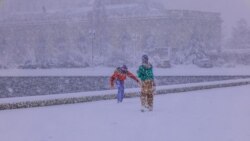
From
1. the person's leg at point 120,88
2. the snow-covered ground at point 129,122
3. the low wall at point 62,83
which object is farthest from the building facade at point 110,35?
the snow-covered ground at point 129,122

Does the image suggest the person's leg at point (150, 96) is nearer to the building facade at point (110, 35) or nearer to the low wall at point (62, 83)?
the low wall at point (62, 83)

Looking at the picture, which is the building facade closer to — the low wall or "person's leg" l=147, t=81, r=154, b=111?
the low wall

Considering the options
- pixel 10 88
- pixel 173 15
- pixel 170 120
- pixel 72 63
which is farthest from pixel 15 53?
pixel 170 120

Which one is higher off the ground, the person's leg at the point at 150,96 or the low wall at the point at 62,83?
the person's leg at the point at 150,96

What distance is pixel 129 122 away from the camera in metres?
10.3

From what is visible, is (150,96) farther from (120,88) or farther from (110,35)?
(110,35)

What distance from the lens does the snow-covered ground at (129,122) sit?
27.8ft

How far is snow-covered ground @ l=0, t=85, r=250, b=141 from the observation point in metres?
8.48

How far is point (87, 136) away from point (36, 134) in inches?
38.3

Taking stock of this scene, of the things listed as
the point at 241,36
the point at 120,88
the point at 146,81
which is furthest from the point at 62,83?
A: the point at 241,36

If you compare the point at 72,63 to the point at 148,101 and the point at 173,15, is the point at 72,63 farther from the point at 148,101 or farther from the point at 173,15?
the point at 148,101

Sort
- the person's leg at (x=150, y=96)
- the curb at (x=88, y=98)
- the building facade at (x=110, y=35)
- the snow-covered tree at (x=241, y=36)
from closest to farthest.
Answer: the person's leg at (x=150, y=96) → the curb at (x=88, y=98) → the building facade at (x=110, y=35) → the snow-covered tree at (x=241, y=36)

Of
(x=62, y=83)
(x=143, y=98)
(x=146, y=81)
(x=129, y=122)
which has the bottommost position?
(x=62, y=83)

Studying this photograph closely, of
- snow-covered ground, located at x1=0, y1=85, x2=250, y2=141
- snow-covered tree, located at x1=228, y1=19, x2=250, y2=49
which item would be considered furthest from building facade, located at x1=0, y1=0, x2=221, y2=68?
snow-covered ground, located at x1=0, y1=85, x2=250, y2=141
